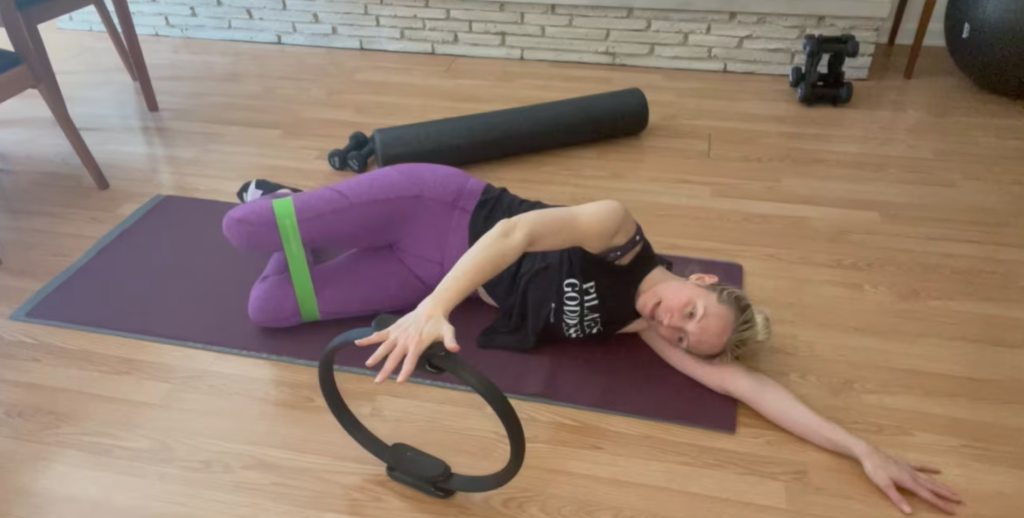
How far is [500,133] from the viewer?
2.35m

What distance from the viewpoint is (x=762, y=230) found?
2.08m

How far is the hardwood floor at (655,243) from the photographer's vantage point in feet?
4.56

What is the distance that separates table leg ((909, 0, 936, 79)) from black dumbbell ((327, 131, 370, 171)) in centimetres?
216

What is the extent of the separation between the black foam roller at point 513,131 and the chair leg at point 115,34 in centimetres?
118

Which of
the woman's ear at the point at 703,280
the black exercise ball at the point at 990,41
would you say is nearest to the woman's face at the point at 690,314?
the woman's ear at the point at 703,280

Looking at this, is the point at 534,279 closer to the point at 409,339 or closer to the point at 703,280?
the point at 703,280

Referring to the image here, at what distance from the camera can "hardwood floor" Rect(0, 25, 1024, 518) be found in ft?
4.56

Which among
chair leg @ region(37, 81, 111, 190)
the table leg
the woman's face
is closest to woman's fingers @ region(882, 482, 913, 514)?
the woman's face

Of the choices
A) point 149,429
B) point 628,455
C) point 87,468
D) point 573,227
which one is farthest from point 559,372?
point 87,468

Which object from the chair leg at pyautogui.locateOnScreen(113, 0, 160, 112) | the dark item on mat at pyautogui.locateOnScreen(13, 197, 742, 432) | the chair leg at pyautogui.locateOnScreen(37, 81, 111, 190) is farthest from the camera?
the chair leg at pyautogui.locateOnScreen(113, 0, 160, 112)

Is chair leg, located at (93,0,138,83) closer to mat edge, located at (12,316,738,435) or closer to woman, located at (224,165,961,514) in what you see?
mat edge, located at (12,316,738,435)

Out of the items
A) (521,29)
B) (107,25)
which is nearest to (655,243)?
(521,29)

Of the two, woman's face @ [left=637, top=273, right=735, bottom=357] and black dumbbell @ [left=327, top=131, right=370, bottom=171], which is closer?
woman's face @ [left=637, top=273, right=735, bottom=357]

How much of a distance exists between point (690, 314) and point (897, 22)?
2.44m
